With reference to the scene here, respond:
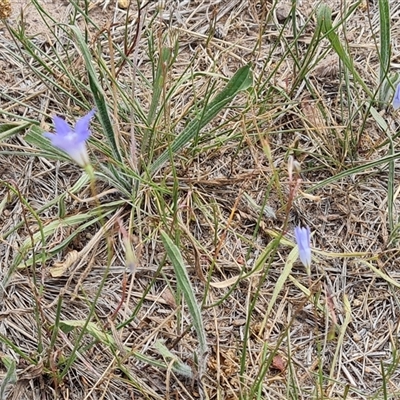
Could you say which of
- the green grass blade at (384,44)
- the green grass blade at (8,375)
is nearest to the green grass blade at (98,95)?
the green grass blade at (8,375)

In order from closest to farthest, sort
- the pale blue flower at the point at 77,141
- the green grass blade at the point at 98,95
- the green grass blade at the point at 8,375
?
the pale blue flower at the point at 77,141
the green grass blade at the point at 8,375
the green grass blade at the point at 98,95

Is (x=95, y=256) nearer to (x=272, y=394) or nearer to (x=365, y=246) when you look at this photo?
(x=272, y=394)

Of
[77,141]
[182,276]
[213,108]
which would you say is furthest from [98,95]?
[77,141]

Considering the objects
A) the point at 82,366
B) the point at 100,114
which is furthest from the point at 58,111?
the point at 82,366

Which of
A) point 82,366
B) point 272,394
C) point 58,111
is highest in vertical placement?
point 58,111

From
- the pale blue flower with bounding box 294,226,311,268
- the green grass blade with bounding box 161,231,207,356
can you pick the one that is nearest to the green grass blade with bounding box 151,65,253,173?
the green grass blade with bounding box 161,231,207,356

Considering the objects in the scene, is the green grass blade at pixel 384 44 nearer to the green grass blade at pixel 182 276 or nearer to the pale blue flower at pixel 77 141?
the green grass blade at pixel 182 276

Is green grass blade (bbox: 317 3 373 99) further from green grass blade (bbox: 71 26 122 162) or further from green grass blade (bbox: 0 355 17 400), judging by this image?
green grass blade (bbox: 0 355 17 400)

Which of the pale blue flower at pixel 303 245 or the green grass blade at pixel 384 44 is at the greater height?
the green grass blade at pixel 384 44
